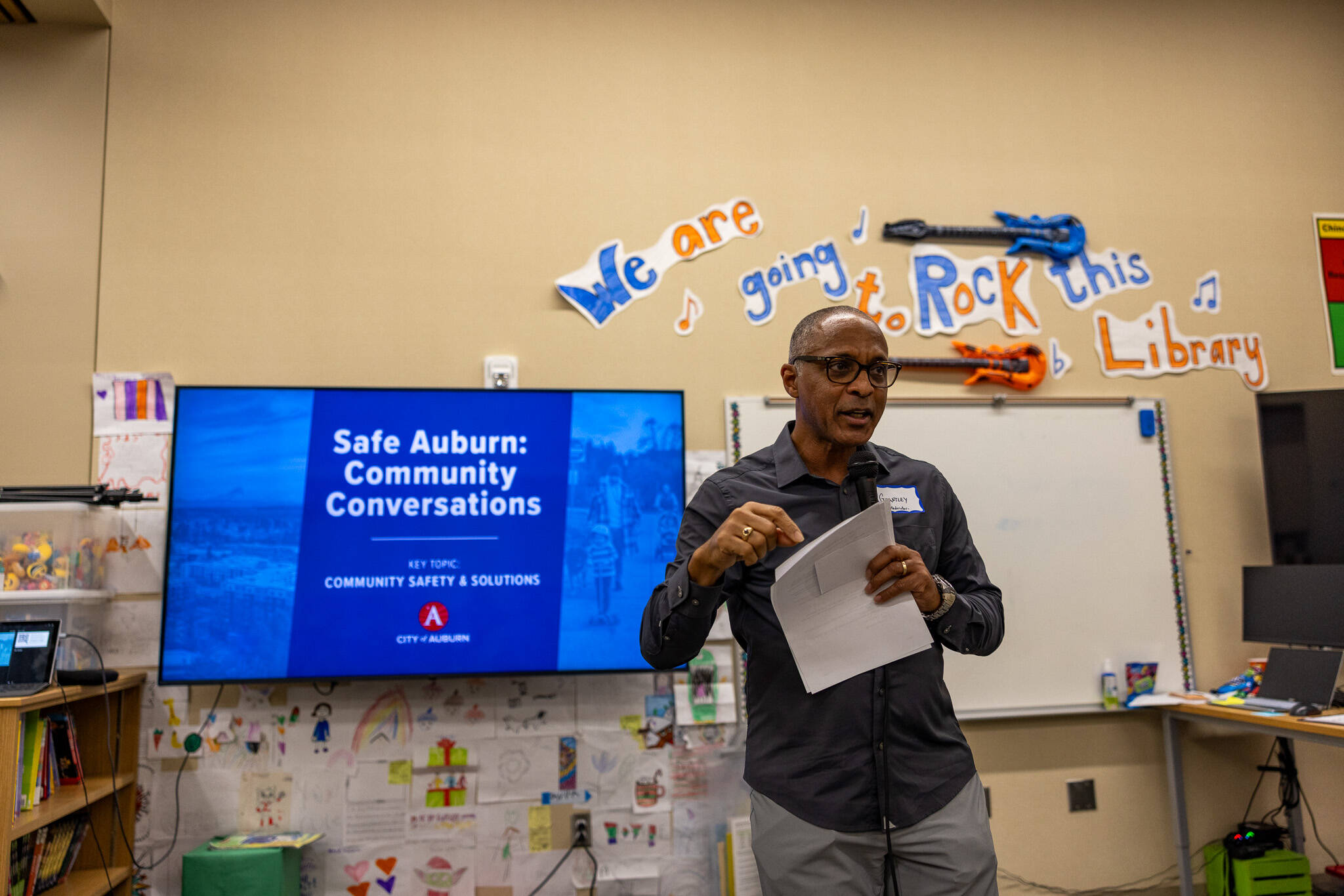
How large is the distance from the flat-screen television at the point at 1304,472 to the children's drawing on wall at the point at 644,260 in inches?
75.6

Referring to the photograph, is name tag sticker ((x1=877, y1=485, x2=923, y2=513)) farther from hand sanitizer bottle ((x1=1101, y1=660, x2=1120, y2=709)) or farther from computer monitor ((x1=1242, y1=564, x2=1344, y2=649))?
computer monitor ((x1=1242, y1=564, x2=1344, y2=649))

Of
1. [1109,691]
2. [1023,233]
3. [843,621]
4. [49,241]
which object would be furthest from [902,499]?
[49,241]

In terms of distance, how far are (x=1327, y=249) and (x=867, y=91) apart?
1868 mm

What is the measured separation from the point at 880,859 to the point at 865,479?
606 millimetres

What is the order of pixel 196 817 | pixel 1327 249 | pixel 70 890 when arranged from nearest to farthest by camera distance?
pixel 70 890, pixel 196 817, pixel 1327 249

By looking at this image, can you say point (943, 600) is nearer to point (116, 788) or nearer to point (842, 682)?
point (842, 682)

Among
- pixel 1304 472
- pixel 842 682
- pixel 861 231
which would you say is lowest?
pixel 842 682

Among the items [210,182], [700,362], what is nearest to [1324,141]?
[700,362]

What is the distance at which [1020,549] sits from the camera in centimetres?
285

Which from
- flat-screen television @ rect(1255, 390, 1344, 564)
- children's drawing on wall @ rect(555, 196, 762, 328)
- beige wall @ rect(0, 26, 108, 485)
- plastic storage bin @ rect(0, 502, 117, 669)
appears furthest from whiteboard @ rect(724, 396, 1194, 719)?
beige wall @ rect(0, 26, 108, 485)

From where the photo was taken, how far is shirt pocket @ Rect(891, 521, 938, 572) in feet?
4.92

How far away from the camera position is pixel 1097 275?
3.06 metres

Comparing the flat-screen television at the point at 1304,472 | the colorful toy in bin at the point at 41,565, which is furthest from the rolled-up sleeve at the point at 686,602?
the flat-screen television at the point at 1304,472

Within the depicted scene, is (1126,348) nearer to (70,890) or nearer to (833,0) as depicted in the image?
(833,0)
